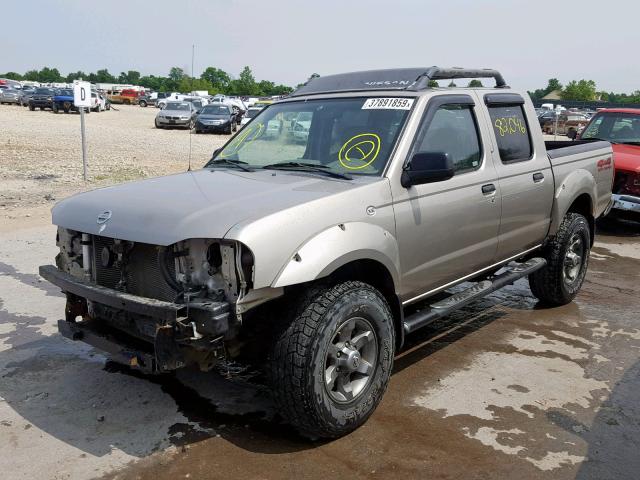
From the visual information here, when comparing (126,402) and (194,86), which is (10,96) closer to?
(126,402)

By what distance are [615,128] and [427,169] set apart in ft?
27.4

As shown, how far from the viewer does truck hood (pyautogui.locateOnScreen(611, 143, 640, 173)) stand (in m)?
9.49

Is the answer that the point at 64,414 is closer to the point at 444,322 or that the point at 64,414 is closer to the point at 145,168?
the point at 444,322

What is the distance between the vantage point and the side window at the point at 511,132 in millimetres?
5113

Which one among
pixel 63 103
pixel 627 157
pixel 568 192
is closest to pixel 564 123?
pixel 63 103

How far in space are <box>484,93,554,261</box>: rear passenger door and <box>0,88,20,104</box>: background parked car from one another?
5245 cm

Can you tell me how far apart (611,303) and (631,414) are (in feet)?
8.84

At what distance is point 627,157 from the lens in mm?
9758

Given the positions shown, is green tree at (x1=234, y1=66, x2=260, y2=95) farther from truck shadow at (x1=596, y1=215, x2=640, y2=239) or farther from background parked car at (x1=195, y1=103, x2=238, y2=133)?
truck shadow at (x1=596, y1=215, x2=640, y2=239)

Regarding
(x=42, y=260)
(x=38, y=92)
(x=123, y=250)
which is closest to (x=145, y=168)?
(x=42, y=260)

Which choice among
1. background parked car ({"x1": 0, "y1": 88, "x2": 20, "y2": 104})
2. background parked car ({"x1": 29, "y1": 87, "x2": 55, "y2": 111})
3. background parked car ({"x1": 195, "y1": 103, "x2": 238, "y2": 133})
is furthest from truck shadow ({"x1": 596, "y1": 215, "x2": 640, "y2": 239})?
background parked car ({"x1": 0, "y1": 88, "x2": 20, "y2": 104})

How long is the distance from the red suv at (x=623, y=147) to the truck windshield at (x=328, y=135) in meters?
6.18

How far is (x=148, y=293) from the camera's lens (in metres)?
3.51

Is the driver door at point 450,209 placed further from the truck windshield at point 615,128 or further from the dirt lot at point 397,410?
the truck windshield at point 615,128
